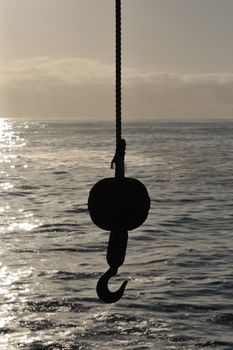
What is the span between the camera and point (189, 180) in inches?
1886

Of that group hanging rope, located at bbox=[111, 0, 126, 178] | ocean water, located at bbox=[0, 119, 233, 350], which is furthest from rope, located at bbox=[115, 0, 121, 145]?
ocean water, located at bbox=[0, 119, 233, 350]

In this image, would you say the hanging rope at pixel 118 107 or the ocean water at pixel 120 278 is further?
the ocean water at pixel 120 278

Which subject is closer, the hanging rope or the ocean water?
the hanging rope

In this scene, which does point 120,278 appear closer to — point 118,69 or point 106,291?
point 106,291

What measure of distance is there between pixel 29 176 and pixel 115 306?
130 feet

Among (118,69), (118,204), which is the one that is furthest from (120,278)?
(118,69)

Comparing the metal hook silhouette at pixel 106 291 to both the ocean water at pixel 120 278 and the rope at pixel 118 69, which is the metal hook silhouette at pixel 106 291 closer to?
the rope at pixel 118 69

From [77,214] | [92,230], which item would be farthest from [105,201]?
[77,214]

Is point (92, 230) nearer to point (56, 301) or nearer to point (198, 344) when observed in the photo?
point (56, 301)

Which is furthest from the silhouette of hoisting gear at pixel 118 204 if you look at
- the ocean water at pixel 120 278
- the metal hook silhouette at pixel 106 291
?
the ocean water at pixel 120 278

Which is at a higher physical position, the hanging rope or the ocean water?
the hanging rope

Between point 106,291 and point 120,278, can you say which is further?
point 120,278

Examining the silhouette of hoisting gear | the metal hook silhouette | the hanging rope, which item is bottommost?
the metal hook silhouette

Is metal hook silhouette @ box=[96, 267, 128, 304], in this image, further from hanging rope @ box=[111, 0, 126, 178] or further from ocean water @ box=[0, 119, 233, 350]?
ocean water @ box=[0, 119, 233, 350]
